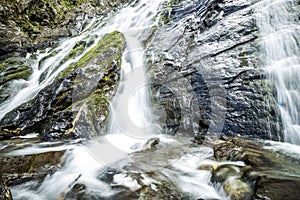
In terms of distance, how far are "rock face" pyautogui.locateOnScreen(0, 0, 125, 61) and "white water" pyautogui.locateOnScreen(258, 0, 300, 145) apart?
9838mm

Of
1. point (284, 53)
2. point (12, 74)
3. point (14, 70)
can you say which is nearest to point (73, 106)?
point (12, 74)

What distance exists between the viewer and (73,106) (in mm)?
6184

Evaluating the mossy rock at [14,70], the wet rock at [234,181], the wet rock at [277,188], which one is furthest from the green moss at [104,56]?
the wet rock at [277,188]

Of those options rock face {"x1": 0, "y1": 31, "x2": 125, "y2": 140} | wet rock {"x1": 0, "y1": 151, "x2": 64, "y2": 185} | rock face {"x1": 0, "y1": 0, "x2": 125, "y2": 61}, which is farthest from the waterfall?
rock face {"x1": 0, "y1": 0, "x2": 125, "y2": 61}

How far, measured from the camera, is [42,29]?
13.1 meters

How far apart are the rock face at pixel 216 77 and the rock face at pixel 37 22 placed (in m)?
6.76

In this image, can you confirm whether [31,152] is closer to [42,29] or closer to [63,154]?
[63,154]

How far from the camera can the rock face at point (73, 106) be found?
5.83m

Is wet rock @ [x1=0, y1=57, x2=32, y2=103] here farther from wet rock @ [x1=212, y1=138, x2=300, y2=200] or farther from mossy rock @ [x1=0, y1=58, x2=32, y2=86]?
wet rock @ [x1=212, y1=138, x2=300, y2=200]

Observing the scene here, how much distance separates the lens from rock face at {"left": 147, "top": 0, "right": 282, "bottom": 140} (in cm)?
536

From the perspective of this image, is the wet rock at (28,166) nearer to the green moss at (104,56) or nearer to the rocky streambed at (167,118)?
the rocky streambed at (167,118)

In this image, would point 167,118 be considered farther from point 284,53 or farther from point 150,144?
point 284,53

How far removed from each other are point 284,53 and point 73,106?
5.19 metres

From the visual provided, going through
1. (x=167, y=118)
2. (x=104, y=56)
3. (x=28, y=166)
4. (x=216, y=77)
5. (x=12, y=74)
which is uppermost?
(x=12, y=74)
